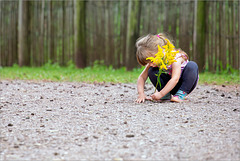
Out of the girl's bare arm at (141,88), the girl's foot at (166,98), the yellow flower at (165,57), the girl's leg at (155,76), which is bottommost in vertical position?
the girl's foot at (166,98)

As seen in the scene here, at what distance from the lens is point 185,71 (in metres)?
3.57

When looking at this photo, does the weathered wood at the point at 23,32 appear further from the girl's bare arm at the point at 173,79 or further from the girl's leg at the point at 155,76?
the girl's bare arm at the point at 173,79

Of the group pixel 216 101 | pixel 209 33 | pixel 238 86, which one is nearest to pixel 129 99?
pixel 216 101

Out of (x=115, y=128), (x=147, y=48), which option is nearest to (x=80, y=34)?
(x=147, y=48)

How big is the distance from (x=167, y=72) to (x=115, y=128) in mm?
1217

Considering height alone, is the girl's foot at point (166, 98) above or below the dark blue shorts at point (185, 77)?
below

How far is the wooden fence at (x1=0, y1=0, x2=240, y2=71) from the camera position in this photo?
6.82 metres

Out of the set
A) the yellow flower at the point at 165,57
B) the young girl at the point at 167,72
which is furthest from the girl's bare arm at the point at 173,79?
the yellow flower at the point at 165,57

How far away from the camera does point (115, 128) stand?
254 centimetres

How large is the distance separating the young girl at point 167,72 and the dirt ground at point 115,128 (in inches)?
4.7

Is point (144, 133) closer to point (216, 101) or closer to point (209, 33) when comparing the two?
point (216, 101)

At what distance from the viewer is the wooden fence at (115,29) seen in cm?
682

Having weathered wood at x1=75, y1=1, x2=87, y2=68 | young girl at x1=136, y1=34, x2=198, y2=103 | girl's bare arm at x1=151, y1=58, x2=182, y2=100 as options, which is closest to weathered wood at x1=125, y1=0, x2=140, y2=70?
weathered wood at x1=75, y1=1, x2=87, y2=68

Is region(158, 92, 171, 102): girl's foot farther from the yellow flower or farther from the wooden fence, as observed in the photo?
the wooden fence
